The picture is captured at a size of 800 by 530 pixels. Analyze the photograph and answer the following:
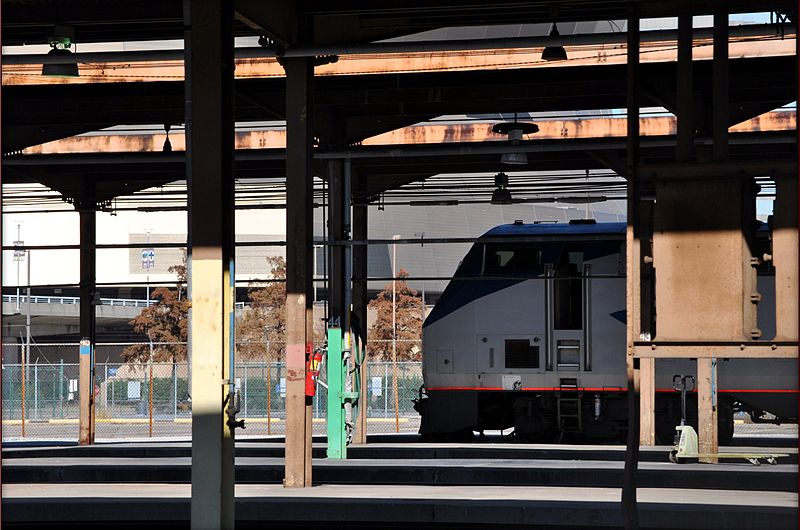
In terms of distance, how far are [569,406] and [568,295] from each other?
2.21 meters

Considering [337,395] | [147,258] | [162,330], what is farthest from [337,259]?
[147,258]

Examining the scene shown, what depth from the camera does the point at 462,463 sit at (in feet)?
64.3

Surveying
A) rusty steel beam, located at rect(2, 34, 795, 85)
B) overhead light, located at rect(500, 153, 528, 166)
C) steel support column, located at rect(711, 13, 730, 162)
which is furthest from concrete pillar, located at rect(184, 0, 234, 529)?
overhead light, located at rect(500, 153, 528, 166)

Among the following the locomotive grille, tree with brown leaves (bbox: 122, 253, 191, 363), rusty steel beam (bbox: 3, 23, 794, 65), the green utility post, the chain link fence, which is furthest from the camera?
tree with brown leaves (bbox: 122, 253, 191, 363)

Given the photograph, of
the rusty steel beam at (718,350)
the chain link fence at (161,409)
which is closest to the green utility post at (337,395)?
the rusty steel beam at (718,350)

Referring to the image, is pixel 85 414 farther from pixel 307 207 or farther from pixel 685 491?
pixel 685 491

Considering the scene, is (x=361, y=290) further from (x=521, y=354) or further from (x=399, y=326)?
(x=399, y=326)

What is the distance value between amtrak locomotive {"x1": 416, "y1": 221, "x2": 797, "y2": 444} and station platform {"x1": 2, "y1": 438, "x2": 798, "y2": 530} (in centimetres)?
96

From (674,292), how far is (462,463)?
37.2 feet

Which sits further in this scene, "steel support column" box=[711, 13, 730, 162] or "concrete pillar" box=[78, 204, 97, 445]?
"concrete pillar" box=[78, 204, 97, 445]

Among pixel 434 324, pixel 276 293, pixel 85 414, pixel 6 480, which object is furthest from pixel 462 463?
pixel 276 293

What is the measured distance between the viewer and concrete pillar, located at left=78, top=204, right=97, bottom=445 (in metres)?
26.4

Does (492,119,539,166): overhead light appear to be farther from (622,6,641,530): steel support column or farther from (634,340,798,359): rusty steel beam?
(634,340,798,359): rusty steel beam

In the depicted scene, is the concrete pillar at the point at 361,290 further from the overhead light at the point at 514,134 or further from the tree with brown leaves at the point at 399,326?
the tree with brown leaves at the point at 399,326
